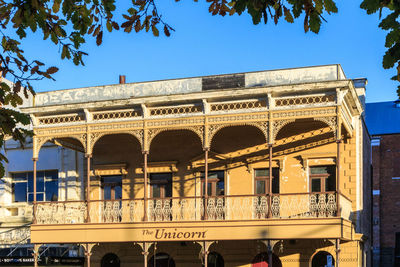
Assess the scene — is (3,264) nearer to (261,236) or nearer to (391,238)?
(261,236)

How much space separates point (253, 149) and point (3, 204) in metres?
11.1

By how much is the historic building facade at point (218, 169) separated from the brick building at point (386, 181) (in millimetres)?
8254

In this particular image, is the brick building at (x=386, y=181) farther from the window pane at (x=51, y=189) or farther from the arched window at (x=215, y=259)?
the window pane at (x=51, y=189)

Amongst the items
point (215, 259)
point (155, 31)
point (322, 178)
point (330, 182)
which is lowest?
point (215, 259)

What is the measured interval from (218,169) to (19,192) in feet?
30.0

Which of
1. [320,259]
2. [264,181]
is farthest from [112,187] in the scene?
[320,259]

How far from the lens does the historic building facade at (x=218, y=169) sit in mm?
21844

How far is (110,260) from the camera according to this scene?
1054 inches

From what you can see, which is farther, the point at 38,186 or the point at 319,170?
the point at 38,186

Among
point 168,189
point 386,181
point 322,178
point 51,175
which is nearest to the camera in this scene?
point 322,178

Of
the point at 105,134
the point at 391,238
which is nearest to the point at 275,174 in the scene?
the point at 105,134

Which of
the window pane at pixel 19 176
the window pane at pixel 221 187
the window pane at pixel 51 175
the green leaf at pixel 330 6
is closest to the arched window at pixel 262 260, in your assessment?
the window pane at pixel 221 187

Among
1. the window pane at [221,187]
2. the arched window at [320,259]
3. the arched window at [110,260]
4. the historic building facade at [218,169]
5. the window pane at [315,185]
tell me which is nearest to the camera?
the historic building facade at [218,169]

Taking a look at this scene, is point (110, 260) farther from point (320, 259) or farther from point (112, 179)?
point (320, 259)
